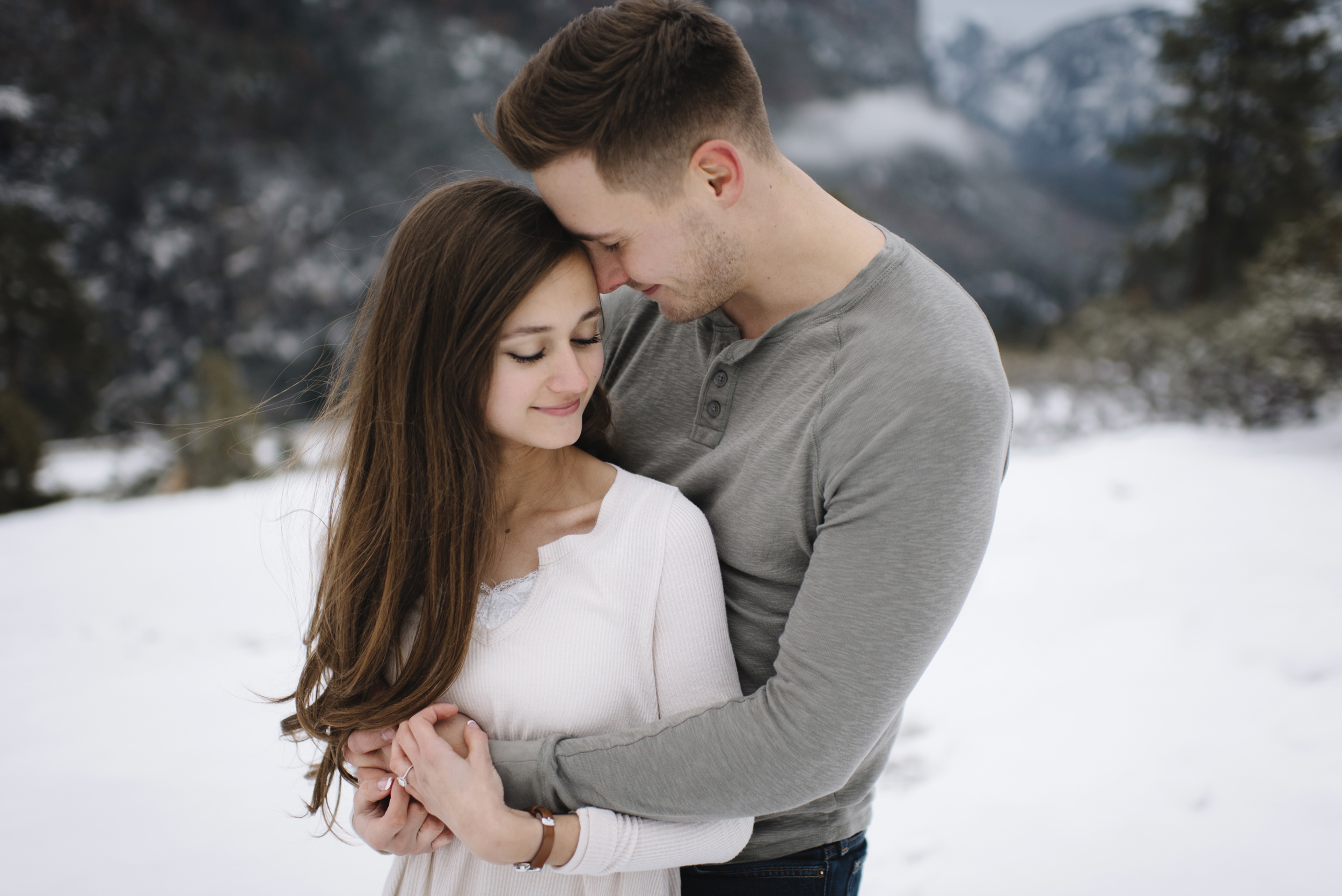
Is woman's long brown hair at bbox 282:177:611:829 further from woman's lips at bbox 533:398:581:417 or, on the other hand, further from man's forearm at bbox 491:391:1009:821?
man's forearm at bbox 491:391:1009:821

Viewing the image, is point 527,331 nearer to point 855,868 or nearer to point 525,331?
point 525,331

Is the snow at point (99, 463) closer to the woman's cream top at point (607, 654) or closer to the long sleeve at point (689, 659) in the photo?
the woman's cream top at point (607, 654)

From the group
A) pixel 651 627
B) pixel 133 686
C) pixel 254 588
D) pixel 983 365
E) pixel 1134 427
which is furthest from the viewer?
pixel 1134 427

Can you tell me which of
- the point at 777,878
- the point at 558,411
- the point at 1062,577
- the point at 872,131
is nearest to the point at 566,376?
the point at 558,411

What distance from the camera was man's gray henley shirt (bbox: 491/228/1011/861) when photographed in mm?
1054

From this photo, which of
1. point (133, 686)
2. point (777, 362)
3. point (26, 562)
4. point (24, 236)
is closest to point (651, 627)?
point (777, 362)

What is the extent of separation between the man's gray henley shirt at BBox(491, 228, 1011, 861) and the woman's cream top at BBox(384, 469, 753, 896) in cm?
6

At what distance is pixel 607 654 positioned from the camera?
127 cm

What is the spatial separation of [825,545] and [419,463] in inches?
30.9

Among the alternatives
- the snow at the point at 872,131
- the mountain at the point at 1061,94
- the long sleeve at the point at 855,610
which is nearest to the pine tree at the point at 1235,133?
the long sleeve at the point at 855,610

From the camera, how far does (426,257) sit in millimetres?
1296

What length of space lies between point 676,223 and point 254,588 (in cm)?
389

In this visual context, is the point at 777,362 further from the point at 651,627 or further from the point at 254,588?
the point at 254,588

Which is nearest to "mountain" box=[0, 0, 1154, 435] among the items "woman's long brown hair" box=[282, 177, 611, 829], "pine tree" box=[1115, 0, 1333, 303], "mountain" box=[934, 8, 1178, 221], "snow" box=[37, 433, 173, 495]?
"snow" box=[37, 433, 173, 495]
